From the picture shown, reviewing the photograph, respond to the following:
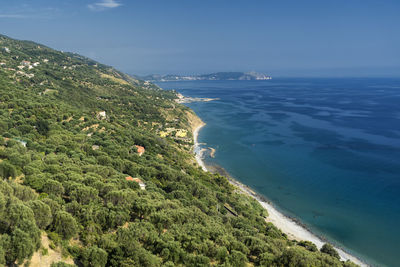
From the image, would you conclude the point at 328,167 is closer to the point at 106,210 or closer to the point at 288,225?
the point at 288,225

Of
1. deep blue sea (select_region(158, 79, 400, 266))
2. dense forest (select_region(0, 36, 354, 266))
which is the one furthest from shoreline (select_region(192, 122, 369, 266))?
dense forest (select_region(0, 36, 354, 266))

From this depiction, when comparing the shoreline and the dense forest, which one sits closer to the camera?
the dense forest

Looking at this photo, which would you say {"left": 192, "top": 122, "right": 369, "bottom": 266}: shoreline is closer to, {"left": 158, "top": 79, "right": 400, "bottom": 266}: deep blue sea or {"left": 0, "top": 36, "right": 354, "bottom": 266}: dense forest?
{"left": 158, "top": 79, "right": 400, "bottom": 266}: deep blue sea

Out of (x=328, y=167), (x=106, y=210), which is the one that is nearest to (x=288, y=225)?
(x=328, y=167)

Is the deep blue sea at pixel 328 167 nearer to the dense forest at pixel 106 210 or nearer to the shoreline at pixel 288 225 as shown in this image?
the shoreline at pixel 288 225

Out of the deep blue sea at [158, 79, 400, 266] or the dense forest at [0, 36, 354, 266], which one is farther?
the deep blue sea at [158, 79, 400, 266]

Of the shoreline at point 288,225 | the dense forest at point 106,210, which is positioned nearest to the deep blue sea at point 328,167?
the shoreline at point 288,225

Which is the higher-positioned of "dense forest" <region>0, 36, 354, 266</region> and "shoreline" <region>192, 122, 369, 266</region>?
"dense forest" <region>0, 36, 354, 266</region>

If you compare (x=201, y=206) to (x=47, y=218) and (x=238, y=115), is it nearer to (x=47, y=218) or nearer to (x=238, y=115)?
(x=47, y=218)

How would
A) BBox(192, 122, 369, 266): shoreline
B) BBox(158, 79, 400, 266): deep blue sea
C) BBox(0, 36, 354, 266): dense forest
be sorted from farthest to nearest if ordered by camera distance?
BBox(158, 79, 400, 266): deep blue sea
BBox(192, 122, 369, 266): shoreline
BBox(0, 36, 354, 266): dense forest

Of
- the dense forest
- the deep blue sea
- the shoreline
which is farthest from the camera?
the deep blue sea
